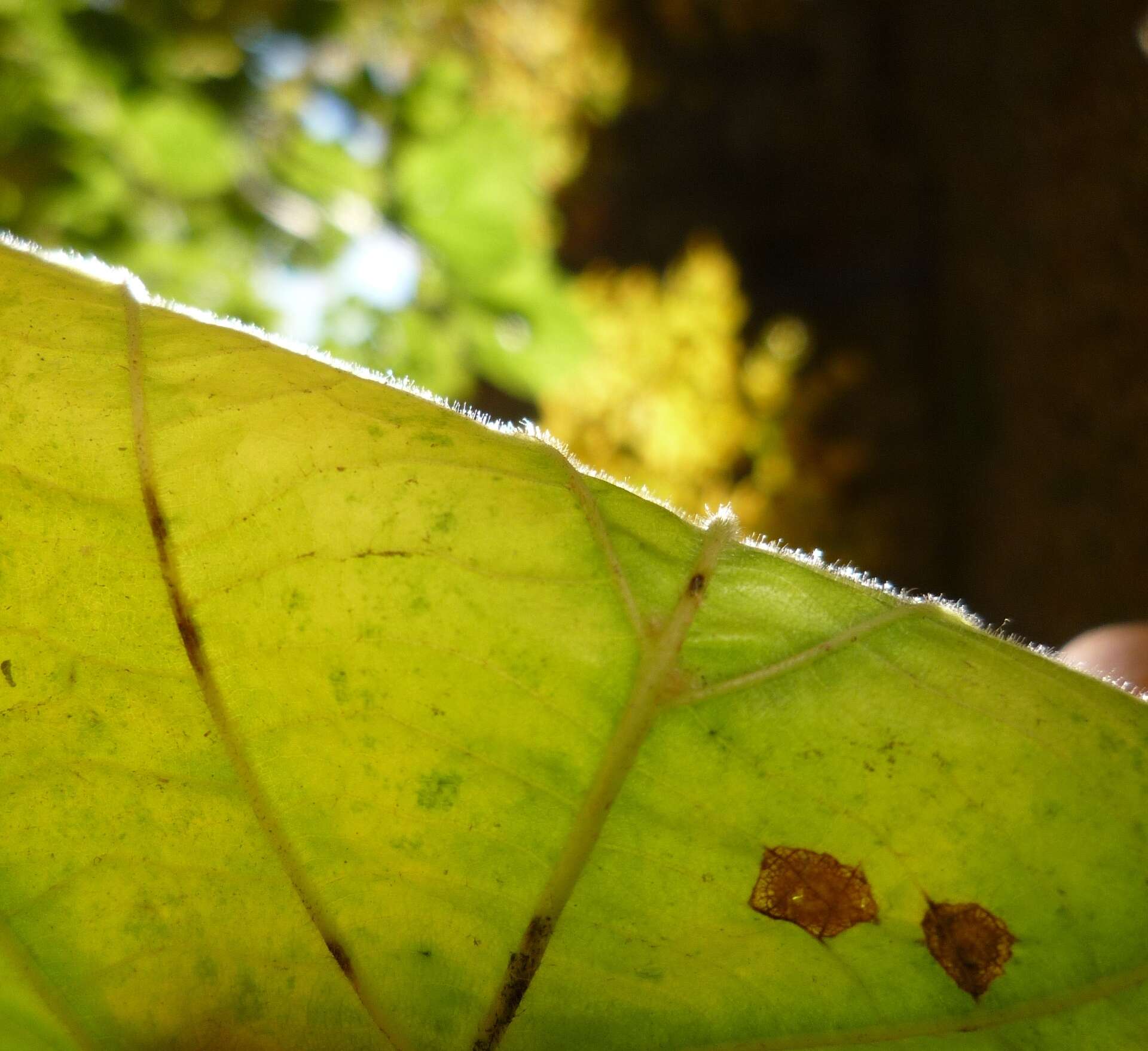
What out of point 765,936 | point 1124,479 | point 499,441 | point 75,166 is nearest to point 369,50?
point 75,166

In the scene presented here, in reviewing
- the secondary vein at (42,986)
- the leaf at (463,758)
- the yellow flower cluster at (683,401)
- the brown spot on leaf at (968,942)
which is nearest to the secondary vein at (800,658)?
the leaf at (463,758)

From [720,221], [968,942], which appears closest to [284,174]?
[968,942]

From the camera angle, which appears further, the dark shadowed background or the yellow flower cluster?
the yellow flower cluster

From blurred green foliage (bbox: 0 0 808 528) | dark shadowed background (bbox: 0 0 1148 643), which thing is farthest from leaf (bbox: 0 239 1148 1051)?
dark shadowed background (bbox: 0 0 1148 643)

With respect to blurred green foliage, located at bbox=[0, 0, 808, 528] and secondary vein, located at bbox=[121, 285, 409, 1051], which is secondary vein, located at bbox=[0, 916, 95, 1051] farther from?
blurred green foliage, located at bbox=[0, 0, 808, 528]

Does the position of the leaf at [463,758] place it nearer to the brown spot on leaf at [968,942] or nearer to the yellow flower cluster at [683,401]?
the brown spot on leaf at [968,942]

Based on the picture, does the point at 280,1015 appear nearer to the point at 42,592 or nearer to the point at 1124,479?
the point at 42,592
